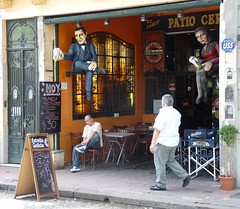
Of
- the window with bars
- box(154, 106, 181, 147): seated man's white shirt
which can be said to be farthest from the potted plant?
the window with bars

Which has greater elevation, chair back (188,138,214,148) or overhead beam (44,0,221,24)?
overhead beam (44,0,221,24)

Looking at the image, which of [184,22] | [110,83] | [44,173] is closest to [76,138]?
[110,83]

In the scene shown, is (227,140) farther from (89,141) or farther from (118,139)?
(118,139)

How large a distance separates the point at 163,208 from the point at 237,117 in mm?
2317

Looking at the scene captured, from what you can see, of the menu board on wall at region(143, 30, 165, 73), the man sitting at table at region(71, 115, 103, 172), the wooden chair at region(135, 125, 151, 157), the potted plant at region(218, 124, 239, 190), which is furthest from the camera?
the menu board on wall at region(143, 30, 165, 73)

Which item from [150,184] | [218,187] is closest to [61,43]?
[150,184]

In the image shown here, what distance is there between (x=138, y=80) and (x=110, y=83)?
4.97ft

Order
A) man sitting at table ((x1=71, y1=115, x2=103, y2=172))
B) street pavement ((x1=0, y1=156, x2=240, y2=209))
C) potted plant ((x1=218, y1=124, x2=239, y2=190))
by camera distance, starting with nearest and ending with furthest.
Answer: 1. street pavement ((x1=0, y1=156, x2=240, y2=209))
2. potted plant ((x1=218, y1=124, x2=239, y2=190))
3. man sitting at table ((x1=71, y1=115, x2=103, y2=172))

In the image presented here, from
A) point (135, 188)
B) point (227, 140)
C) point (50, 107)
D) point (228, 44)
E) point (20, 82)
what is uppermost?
point (228, 44)

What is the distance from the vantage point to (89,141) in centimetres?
1027

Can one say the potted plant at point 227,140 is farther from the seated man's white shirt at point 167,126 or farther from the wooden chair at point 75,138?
the wooden chair at point 75,138

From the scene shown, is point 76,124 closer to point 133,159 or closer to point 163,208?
point 133,159

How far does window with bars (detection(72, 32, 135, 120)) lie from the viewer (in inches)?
462

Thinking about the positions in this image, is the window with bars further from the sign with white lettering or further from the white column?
the white column
